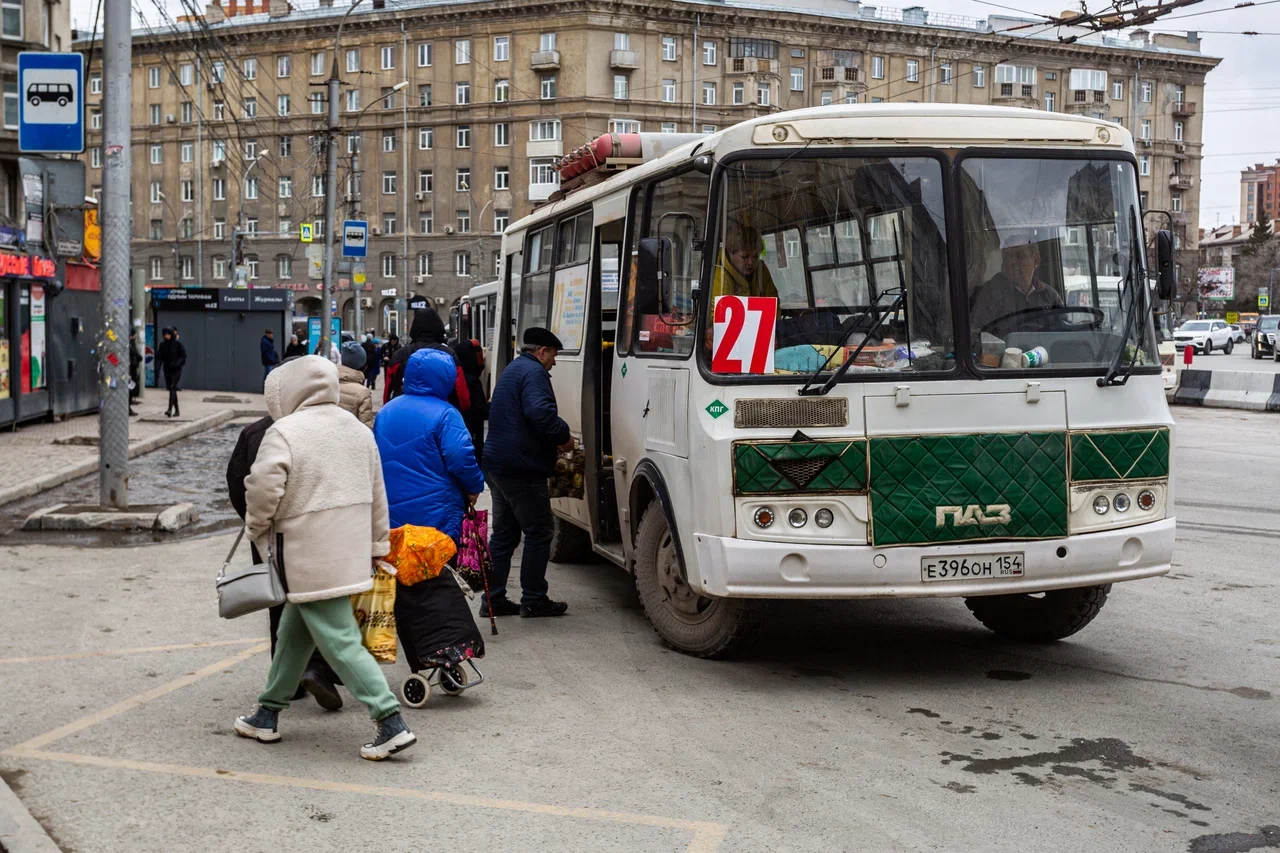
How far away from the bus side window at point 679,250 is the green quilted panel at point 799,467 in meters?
0.66

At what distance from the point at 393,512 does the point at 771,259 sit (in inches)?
85.3

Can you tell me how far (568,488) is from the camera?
9.77 m

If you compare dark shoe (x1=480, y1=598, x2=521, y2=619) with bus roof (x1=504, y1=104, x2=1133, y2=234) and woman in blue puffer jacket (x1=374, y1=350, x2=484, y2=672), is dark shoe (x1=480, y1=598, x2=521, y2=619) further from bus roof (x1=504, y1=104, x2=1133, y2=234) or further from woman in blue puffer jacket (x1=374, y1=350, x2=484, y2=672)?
bus roof (x1=504, y1=104, x2=1133, y2=234)

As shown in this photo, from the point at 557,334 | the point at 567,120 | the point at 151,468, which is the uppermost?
the point at 567,120

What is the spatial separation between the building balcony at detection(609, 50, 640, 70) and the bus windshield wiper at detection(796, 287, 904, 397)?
6811cm

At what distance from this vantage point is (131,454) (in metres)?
20.6

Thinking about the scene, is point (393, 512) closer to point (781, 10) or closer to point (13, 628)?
point (13, 628)

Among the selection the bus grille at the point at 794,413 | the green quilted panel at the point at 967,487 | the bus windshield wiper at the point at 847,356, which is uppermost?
the bus windshield wiper at the point at 847,356

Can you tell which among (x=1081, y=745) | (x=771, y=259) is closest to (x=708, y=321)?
(x=771, y=259)

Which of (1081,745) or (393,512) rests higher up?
(393,512)

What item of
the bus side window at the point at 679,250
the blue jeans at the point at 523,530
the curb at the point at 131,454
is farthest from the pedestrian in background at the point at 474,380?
the bus side window at the point at 679,250

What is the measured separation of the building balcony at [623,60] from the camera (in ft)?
240

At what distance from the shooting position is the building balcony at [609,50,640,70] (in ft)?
240

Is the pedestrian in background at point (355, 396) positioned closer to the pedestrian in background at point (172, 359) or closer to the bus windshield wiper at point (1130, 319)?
the bus windshield wiper at point (1130, 319)
